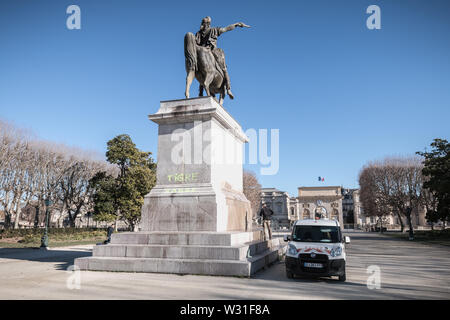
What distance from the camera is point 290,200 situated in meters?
125

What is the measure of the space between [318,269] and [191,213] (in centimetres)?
388

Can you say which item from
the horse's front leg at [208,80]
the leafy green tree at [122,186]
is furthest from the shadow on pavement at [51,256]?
the leafy green tree at [122,186]

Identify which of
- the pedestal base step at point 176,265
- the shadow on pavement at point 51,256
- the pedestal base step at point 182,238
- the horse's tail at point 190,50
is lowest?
the shadow on pavement at point 51,256

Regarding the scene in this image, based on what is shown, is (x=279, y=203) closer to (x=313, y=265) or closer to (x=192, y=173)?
(x=192, y=173)

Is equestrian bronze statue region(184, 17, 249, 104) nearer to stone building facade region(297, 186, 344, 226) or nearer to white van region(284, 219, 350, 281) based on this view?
white van region(284, 219, 350, 281)

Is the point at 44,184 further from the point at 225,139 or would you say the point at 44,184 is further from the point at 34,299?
the point at 34,299

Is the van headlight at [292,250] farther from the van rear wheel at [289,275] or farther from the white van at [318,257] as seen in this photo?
the van rear wheel at [289,275]

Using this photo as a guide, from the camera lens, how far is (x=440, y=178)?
28.0m

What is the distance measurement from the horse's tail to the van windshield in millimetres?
6707

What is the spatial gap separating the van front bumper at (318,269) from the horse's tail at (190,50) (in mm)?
7381

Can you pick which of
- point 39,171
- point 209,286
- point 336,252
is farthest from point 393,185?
point 39,171

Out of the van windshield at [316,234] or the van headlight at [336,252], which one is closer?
the van headlight at [336,252]

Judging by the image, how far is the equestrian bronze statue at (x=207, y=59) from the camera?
37.7 feet

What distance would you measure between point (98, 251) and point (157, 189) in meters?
2.51
